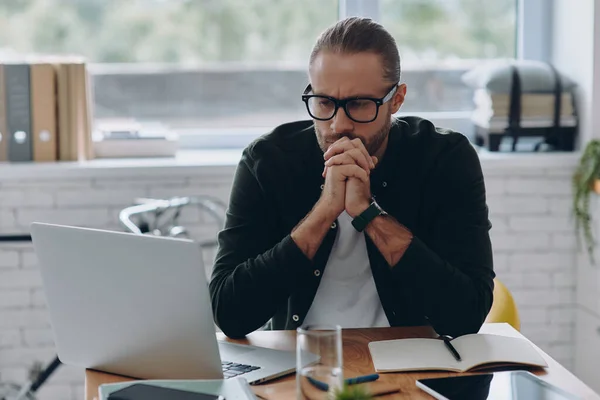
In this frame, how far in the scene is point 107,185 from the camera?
305 centimetres

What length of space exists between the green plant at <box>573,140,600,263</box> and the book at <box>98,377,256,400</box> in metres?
1.99

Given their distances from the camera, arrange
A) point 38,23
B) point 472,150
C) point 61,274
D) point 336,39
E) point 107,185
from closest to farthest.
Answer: point 61,274
point 336,39
point 472,150
point 107,185
point 38,23

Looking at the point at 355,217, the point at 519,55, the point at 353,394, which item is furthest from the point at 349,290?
the point at 519,55

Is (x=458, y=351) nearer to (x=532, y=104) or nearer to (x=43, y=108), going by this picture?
(x=532, y=104)

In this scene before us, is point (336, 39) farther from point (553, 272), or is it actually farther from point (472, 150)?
point (553, 272)

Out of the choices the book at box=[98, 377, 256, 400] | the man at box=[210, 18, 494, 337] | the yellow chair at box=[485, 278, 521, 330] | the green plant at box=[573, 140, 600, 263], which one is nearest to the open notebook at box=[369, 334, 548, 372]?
the man at box=[210, 18, 494, 337]

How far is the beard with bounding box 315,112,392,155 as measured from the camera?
76.2 inches

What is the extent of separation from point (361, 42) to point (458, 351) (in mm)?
716

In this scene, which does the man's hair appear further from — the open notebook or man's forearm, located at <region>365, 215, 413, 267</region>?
the open notebook

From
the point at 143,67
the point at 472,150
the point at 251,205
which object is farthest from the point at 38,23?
the point at 472,150

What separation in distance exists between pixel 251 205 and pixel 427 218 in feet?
1.30

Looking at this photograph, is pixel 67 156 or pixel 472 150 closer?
pixel 472 150

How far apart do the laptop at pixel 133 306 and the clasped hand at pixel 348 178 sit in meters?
0.43

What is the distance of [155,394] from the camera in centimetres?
134
